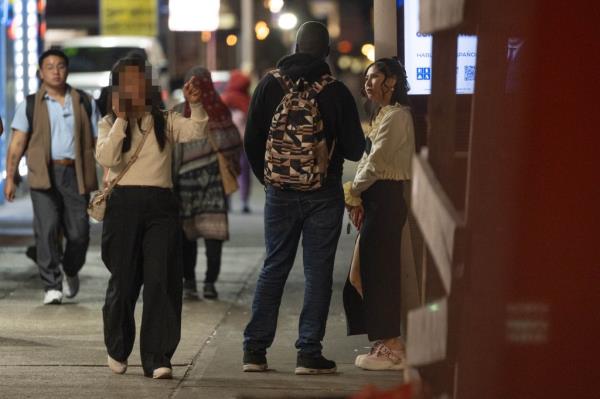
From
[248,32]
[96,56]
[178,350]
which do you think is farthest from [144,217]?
[248,32]

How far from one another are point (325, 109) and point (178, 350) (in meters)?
1.97

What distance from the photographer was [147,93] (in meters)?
7.12

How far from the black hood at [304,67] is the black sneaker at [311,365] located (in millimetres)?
1570

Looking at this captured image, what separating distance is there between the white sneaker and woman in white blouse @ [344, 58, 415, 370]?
297cm

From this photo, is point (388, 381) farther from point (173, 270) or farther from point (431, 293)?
point (431, 293)

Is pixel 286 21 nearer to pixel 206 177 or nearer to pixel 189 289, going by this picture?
pixel 189 289

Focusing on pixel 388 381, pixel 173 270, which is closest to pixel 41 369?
pixel 173 270

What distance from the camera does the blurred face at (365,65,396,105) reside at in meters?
7.27

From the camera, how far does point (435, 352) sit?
4578mm

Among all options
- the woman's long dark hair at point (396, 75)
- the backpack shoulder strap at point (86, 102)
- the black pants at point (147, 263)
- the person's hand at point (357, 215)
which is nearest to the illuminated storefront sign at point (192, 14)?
the backpack shoulder strap at point (86, 102)

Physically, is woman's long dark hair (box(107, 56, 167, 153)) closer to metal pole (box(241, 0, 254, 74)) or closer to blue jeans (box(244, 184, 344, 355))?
blue jeans (box(244, 184, 344, 355))

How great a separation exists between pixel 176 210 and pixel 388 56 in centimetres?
176

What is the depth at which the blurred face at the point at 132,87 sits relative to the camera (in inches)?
278

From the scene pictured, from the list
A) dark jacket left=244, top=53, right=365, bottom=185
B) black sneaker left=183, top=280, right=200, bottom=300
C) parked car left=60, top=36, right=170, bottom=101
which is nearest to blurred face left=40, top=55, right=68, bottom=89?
black sneaker left=183, top=280, right=200, bottom=300
